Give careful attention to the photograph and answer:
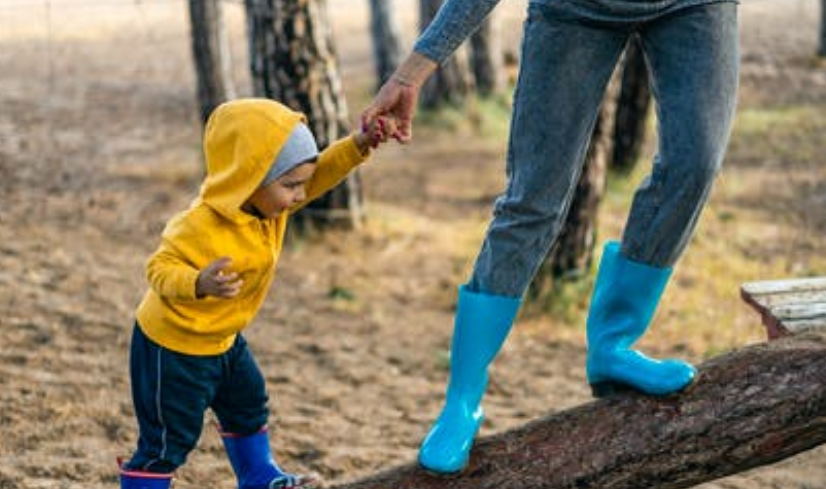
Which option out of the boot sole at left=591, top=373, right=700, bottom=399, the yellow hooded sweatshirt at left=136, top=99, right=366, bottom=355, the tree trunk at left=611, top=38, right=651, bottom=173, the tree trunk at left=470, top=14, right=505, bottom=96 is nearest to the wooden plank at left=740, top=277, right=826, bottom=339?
A: the boot sole at left=591, top=373, right=700, bottom=399

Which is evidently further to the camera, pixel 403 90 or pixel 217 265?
pixel 403 90

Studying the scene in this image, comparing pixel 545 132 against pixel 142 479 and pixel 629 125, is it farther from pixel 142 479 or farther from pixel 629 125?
pixel 629 125

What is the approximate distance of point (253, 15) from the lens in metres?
7.45

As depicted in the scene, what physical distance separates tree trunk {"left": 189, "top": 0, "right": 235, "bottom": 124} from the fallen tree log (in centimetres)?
617

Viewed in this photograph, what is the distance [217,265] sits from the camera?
2945mm

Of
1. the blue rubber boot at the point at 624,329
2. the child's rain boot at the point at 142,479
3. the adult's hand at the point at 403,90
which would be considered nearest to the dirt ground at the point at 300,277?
the child's rain boot at the point at 142,479

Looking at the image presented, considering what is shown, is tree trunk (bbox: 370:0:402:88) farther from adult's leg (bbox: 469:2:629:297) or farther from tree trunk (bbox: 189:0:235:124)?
adult's leg (bbox: 469:2:629:297)

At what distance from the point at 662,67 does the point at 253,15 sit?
15.6ft

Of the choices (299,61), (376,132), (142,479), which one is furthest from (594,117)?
(299,61)

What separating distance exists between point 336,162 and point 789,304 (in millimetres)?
1732

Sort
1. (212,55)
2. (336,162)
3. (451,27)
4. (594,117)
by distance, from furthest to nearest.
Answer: (212,55) < (336,162) < (594,117) < (451,27)

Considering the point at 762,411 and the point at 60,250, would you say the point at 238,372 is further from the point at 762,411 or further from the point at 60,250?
the point at 60,250

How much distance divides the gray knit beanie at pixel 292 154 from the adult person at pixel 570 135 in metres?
0.16

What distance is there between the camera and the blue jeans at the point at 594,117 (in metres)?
3.02
